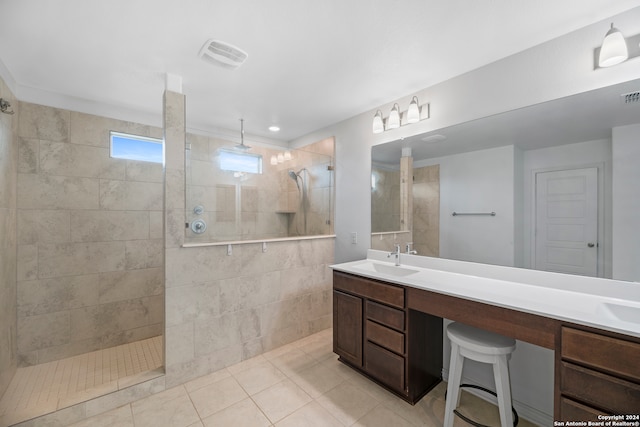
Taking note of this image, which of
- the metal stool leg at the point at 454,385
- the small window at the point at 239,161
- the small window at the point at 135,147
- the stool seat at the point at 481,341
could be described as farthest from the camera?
the small window at the point at 239,161

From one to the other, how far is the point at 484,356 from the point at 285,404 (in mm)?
1373

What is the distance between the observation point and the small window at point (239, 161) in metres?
2.91

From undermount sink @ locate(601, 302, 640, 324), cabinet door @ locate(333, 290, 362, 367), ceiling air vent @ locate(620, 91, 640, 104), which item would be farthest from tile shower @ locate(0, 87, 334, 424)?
ceiling air vent @ locate(620, 91, 640, 104)

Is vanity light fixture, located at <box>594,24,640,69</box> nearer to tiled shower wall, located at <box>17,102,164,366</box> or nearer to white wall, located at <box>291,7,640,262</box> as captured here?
white wall, located at <box>291,7,640,262</box>

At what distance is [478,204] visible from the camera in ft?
6.59

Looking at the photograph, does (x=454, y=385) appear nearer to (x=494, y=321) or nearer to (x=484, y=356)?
(x=484, y=356)

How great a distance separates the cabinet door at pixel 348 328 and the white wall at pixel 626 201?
5.22ft

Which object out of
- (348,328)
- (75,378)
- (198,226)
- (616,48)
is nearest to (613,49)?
(616,48)

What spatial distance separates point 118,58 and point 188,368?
2473mm

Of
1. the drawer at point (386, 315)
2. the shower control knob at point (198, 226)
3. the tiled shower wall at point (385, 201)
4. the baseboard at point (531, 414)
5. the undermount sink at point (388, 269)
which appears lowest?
the baseboard at point (531, 414)

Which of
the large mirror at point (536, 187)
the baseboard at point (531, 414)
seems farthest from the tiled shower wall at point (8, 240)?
the baseboard at point (531, 414)

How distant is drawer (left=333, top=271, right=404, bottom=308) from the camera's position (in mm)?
1881

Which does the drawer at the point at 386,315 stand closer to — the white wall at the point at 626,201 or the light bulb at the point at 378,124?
the white wall at the point at 626,201

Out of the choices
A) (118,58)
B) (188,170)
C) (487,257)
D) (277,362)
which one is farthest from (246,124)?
(487,257)
